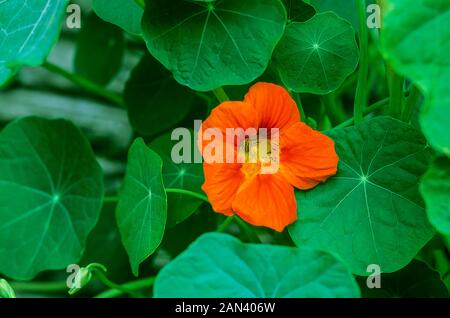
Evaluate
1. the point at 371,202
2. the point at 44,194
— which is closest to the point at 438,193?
the point at 371,202

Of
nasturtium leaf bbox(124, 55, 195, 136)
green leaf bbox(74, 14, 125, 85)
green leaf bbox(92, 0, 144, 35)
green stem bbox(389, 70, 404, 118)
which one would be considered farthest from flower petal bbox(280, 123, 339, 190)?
green leaf bbox(74, 14, 125, 85)

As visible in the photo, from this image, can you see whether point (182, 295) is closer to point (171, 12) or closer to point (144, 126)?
point (171, 12)

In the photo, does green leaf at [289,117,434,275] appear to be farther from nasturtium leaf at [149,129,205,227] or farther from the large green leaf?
nasturtium leaf at [149,129,205,227]

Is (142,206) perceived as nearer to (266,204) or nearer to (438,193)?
(266,204)

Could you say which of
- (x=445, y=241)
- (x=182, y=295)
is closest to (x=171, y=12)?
(x=182, y=295)

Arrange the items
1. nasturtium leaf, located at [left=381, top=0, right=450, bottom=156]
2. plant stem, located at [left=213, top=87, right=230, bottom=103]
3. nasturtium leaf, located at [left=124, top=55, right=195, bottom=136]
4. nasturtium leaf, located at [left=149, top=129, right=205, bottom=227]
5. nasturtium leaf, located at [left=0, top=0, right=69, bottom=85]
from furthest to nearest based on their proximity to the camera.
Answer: nasturtium leaf, located at [left=124, top=55, right=195, bottom=136]
nasturtium leaf, located at [left=149, top=129, right=205, bottom=227]
plant stem, located at [left=213, top=87, right=230, bottom=103]
nasturtium leaf, located at [left=0, top=0, right=69, bottom=85]
nasturtium leaf, located at [left=381, top=0, right=450, bottom=156]
